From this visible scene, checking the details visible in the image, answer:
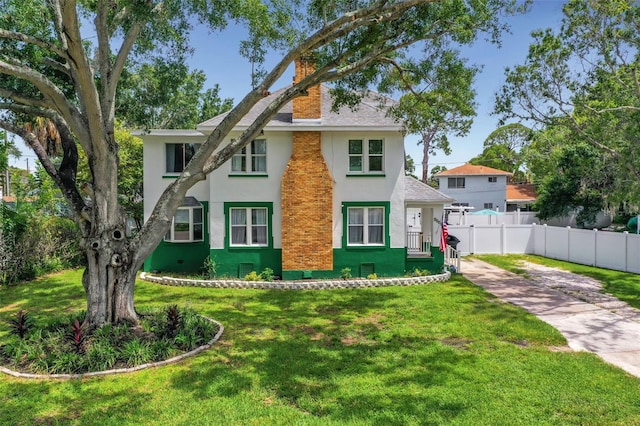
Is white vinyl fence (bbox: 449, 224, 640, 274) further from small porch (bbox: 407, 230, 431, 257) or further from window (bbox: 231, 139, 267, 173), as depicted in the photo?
window (bbox: 231, 139, 267, 173)

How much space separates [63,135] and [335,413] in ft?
27.4

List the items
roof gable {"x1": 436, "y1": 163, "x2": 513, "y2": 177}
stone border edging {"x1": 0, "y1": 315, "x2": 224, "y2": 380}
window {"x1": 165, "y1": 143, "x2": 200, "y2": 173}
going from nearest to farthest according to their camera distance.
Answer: stone border edging {"x1": 0, "y1": 315, "x2": 224, "y2": 380} → window {"x1": 165, "y1": 143, "x2": 200, "y2": 173} → roof gable {"x1": 436, "y1": 163, "x2": 513, "y2": 177}

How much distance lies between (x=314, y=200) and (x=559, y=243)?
13314 mm

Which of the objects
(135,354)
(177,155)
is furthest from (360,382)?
(177,155)

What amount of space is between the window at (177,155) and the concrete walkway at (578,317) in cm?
1253

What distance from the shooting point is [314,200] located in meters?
14.3

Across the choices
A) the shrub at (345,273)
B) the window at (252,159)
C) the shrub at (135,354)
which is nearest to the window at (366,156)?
the window at (252,159)

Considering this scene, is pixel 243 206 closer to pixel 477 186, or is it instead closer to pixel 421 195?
pixel 421 195

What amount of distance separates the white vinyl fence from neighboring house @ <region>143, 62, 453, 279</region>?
16.9 feet

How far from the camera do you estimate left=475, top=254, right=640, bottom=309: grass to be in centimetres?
1207

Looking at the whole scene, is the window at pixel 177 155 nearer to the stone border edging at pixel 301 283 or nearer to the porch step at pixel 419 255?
the stone border edging at pixel 301 283

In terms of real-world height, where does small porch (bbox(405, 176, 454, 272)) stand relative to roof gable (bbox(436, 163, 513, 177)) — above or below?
below

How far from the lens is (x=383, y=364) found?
6789mm

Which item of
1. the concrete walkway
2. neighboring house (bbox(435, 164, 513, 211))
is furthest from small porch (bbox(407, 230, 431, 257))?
neighboring house (bbox(435, 164, 513, 211))
